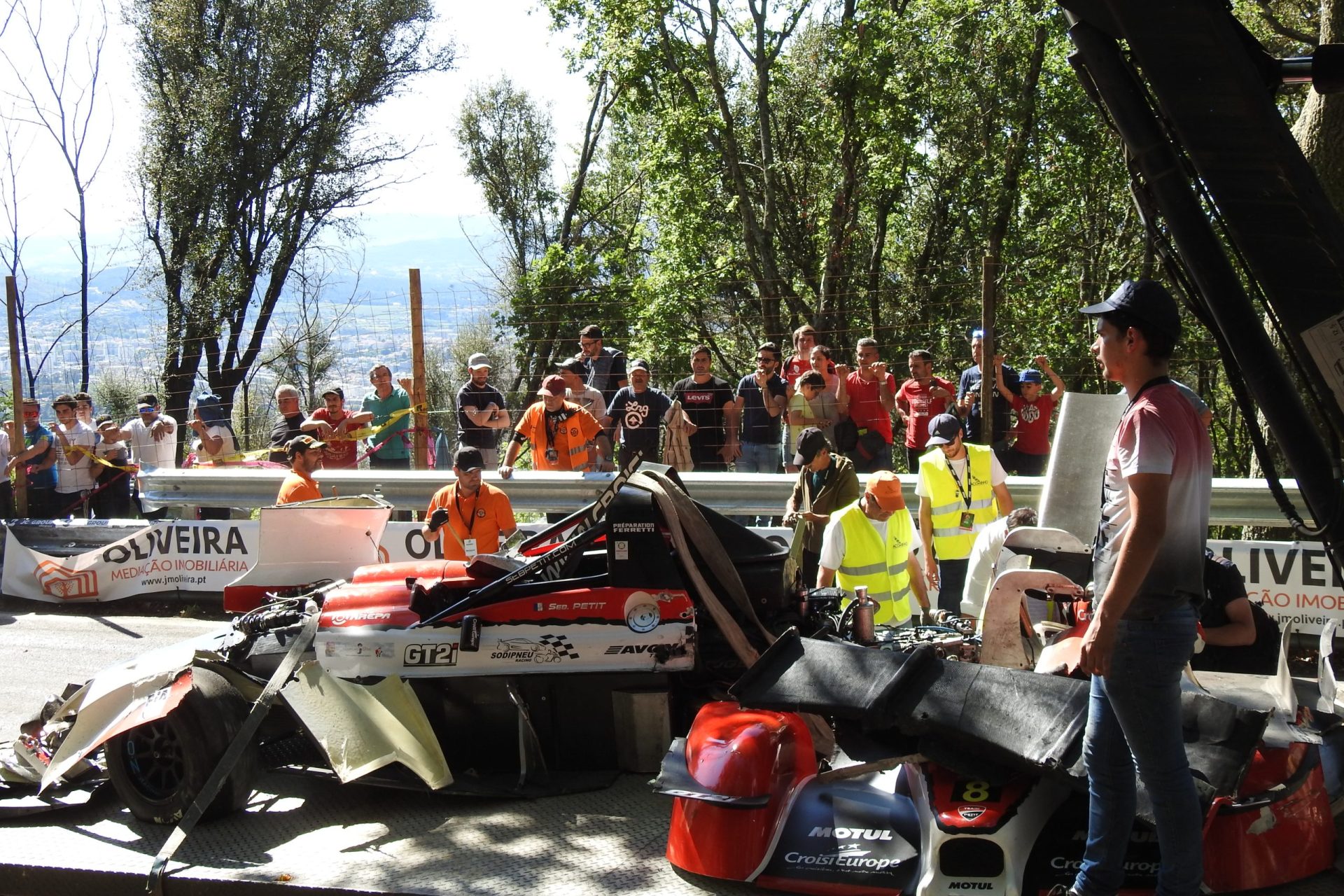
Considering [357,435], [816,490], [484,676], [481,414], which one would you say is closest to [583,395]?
[481,414]

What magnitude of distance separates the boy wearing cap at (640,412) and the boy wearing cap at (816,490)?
2.50m

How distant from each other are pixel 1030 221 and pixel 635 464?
20.2 meters

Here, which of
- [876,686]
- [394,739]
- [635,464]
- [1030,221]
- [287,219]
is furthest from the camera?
[287,219]

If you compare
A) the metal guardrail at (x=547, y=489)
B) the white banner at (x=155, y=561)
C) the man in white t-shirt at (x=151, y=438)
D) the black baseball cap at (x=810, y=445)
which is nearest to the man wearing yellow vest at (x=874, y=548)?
the black baseball cap at (x=810, y=445)

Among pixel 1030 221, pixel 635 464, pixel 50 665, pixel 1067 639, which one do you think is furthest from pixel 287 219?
pixel 1067 639

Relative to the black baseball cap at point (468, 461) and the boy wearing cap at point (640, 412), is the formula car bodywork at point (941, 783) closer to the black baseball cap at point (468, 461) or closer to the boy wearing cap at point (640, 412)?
the black baseball cap at point (468, 461)

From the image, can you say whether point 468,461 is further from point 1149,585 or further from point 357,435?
point 1149,585

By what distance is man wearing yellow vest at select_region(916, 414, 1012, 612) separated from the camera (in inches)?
310

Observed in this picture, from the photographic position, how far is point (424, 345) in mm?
11250

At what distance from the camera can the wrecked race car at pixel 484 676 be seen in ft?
16.5

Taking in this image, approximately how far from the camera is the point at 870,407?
1033 cm

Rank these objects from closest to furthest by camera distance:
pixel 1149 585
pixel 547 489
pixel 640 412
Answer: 1. pixel 1149 585
2. pixel 547 489
3. pixel 640 412

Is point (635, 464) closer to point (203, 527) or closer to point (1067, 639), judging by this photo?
point (1067, 639)

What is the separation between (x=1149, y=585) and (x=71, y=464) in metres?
11.4
